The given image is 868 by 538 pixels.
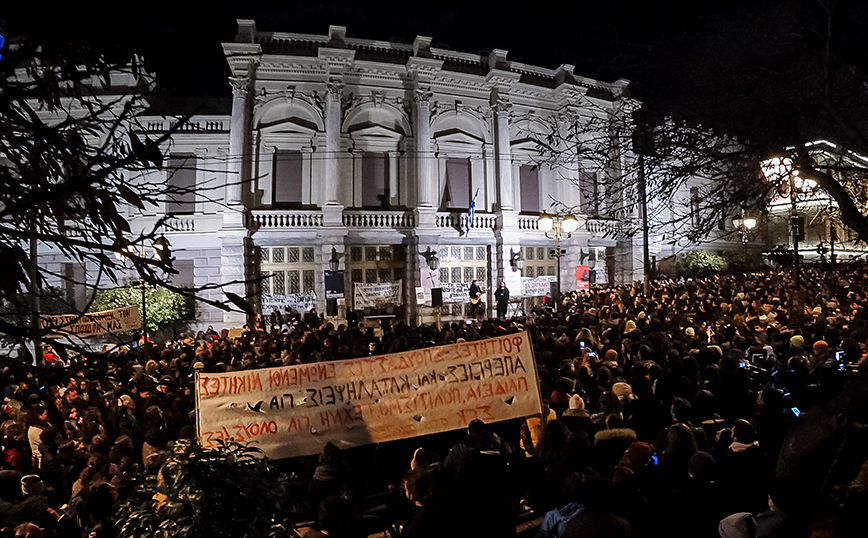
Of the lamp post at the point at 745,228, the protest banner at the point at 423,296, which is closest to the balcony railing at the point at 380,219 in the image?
the protest banner at the point at 423,296

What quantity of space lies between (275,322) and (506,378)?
40.9 ft

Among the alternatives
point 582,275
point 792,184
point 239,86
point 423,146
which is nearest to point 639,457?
point 792,184

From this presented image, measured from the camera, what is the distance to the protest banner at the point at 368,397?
5.79 metres

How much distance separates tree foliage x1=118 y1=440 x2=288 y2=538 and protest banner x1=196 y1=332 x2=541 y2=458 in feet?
9.19

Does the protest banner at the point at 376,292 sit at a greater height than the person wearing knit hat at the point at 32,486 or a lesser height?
greater

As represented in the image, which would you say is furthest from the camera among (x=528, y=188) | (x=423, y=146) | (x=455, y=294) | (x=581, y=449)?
(x=528, y=188)

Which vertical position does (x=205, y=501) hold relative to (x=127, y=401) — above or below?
above

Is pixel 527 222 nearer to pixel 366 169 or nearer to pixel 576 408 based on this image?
pixel 366 169

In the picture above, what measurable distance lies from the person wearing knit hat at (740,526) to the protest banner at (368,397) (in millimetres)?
3117

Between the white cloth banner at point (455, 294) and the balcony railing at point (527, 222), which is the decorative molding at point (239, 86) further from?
the balcony railing at point (527, 222)

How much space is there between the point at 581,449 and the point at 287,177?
21844 millimetres

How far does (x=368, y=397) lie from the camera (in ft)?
19.9

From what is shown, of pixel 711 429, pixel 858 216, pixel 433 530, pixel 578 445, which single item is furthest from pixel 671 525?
pixel 858 216

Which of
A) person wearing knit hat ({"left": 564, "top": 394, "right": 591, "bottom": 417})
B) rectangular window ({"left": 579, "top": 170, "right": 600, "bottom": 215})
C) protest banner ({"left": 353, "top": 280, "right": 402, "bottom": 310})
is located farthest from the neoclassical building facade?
person wearing knit hat ({"left": 564, "top": 394, "right": 591, "bottom": 417})
